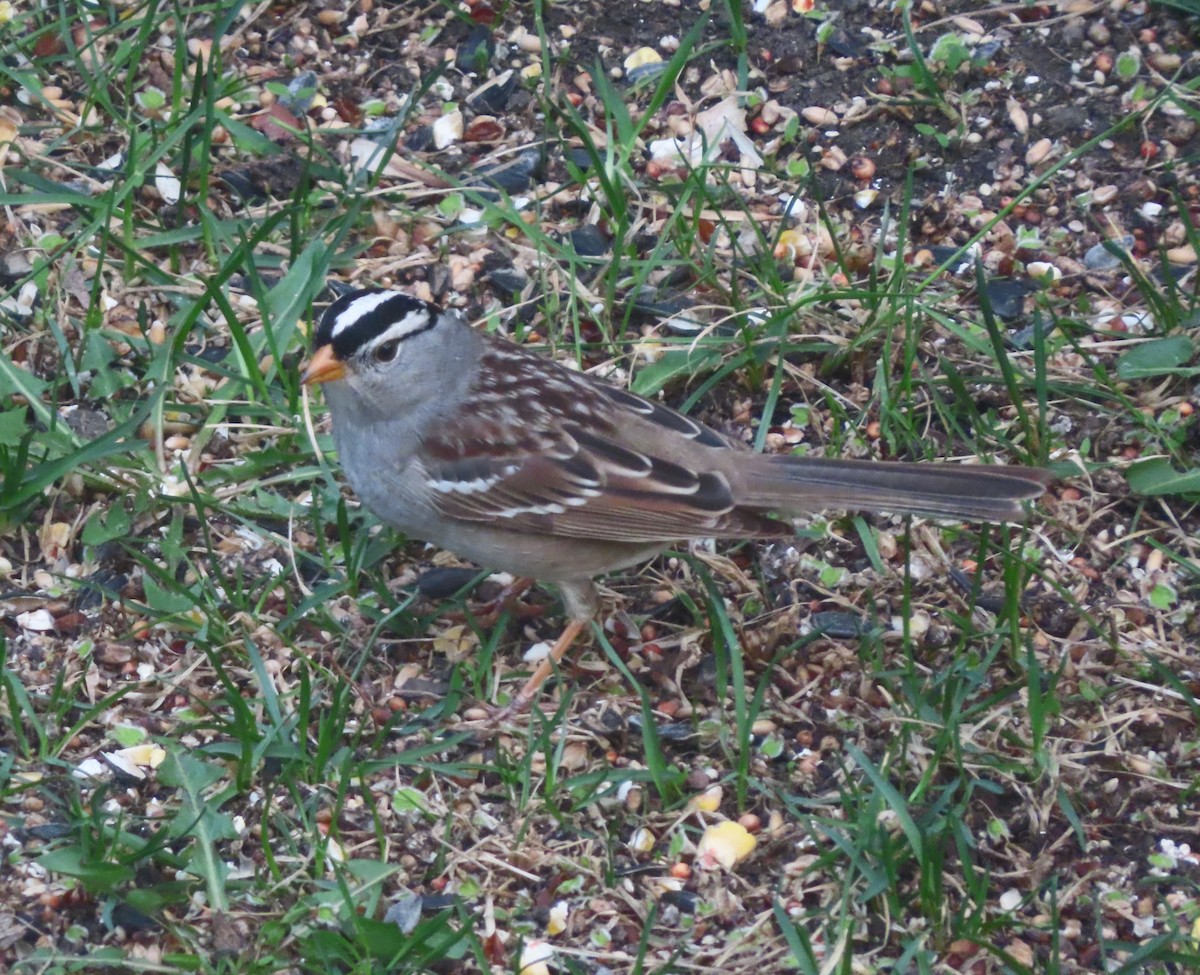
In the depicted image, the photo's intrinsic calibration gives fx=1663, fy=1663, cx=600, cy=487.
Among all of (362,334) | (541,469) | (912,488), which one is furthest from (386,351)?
(912,488)

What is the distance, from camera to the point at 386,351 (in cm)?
383

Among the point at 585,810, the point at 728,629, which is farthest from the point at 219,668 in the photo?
the point at 728,629

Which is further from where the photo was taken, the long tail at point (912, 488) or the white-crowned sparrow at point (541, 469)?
the white-crowned sparrow at point (541, 469)

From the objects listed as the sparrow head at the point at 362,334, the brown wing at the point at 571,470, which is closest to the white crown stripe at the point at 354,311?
the sparrow head at the point at 362,334

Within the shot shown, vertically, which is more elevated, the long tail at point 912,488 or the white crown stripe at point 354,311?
the white crown stripe at point 354,311

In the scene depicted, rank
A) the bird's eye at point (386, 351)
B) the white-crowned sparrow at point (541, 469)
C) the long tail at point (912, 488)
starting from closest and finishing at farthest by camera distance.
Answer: the long tail at point (912, 488)
the white-crowned sparrow at point (541, 469)
the bird's eye at point (386, 351)

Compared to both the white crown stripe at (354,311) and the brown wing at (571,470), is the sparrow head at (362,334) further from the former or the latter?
the brown wing at (571,470)

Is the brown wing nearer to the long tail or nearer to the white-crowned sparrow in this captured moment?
the white-crowned sparrow

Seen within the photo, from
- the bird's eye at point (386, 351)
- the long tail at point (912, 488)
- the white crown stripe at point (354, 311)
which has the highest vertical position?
the white crown stripe at point (354, 311)

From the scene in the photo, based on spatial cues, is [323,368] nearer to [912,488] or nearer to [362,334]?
[362,334]

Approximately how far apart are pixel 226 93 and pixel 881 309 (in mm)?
1923

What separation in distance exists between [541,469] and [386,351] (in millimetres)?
451

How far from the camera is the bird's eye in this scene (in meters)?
3.82

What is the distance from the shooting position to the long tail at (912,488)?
11.7ft
